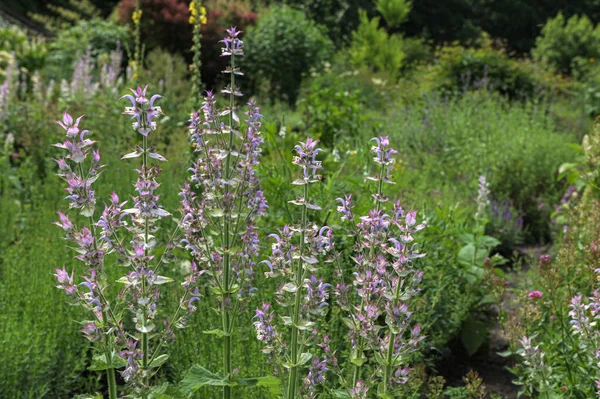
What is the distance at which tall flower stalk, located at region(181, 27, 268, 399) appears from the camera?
2070mm

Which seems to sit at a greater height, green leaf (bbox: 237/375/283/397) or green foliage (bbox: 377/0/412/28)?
green leaf (bbox: 237/375/283/397)

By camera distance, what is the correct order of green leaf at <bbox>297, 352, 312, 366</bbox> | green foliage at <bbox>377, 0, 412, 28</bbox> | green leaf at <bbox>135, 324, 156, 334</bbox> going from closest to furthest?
green leaf at <bbox>135, 324, 156, 334</bbox> < green leaf at <bbox>297, 352, 312, 366</bbox> < green foliage at <bbox>377, 0, 412, 28</bbox>

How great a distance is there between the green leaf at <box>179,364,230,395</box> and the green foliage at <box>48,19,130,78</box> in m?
9.59

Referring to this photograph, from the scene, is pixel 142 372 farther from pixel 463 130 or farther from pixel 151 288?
pixel 463 130

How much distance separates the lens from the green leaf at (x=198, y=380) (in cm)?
207

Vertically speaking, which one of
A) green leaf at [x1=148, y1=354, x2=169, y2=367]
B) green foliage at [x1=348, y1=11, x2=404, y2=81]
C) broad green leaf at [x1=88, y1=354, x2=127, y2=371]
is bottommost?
green foliage at [x1=348, y1=11, x2=404, y2=81]

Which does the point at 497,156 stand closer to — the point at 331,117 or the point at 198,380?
the point at 331,117

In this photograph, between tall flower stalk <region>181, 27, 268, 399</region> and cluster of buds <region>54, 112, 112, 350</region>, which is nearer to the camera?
cluster of buds <region>54, 112, 112, 350</region>

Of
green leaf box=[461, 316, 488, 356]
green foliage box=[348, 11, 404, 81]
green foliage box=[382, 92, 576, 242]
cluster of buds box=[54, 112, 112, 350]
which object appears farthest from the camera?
green foliage box=[348, 11, 404, 81]

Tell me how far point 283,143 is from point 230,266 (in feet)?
8.47

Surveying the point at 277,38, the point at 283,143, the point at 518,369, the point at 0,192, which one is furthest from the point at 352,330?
the point at 277,38

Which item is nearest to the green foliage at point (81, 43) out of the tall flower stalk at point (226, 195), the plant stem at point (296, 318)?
the tall flower stalk at point (226, 195)

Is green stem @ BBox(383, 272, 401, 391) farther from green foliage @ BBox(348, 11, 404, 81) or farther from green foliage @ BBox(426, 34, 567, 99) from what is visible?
green foliage @ BBox(348, 11, 404, 81)

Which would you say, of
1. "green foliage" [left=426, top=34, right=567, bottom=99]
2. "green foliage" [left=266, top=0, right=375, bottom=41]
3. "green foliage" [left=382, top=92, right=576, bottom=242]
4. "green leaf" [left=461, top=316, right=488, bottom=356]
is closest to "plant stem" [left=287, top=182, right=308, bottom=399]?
"green leaf" [left=461, top=316, right=488, bottom=356]
